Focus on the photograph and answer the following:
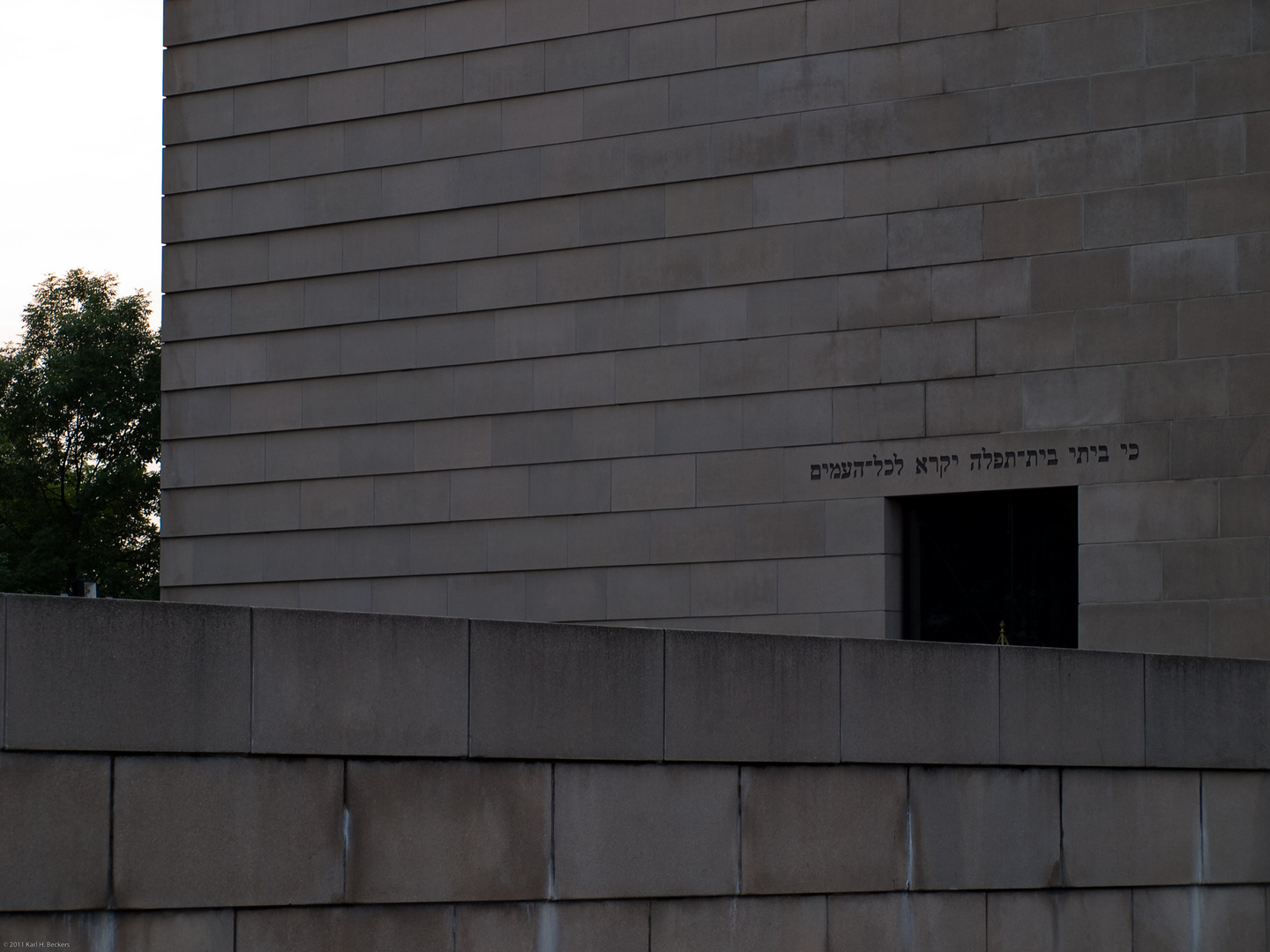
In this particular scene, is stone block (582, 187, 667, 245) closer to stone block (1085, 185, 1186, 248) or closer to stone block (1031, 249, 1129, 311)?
stone block (1031, 249, 1129, 311)

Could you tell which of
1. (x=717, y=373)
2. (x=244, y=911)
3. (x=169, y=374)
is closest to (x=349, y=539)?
(x=169, y=374)

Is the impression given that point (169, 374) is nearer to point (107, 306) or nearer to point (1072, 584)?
point (1072, 584)

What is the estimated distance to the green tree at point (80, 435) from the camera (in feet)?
174

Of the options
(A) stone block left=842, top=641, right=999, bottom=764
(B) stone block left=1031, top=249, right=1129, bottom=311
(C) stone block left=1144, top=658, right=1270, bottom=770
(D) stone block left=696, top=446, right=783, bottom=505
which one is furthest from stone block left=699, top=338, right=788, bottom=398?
(A) stone block left=842, top=641, right=999, bottom=764

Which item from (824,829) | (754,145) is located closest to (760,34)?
(754,145)

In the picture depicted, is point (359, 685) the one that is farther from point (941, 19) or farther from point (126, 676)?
point (941, 19)

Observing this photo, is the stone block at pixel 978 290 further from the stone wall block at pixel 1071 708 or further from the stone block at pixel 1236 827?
the stone wall block at pixel 1071 708

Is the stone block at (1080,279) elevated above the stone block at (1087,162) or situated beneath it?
situated beneath

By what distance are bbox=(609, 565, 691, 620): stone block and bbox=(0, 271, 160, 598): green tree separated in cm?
3582

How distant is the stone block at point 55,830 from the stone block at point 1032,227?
13.6 metres

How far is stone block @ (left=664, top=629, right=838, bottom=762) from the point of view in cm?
853

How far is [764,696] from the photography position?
8789 millimetres

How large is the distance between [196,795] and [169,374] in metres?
17.7

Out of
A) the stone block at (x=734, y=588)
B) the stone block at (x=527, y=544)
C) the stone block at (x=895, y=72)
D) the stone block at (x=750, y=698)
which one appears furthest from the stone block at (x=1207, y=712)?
the stone block at (x=527, y=544)
